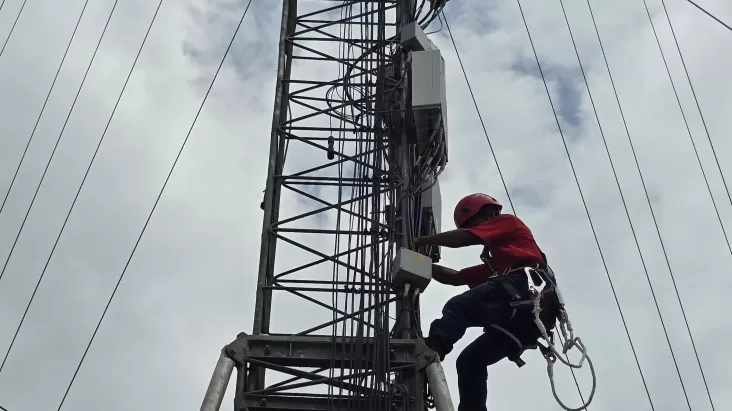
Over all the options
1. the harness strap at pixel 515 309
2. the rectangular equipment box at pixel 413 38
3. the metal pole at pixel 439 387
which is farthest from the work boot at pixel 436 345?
the rectangular equipment box at pixel 413 38

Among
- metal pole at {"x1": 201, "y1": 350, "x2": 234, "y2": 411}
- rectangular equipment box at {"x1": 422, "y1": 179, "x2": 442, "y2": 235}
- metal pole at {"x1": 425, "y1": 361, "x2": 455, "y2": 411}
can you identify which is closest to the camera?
metal pole at {"x1": 201, "y1": 350, "x2": 234, "y2": 411}

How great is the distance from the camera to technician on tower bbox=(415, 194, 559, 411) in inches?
329

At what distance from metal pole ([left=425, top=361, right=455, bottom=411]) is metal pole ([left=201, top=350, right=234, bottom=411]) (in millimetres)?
1595

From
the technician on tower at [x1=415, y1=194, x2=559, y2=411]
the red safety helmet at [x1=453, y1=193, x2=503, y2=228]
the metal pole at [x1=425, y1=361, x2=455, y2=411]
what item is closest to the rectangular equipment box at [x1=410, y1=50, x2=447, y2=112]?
the red safety helmet at [x1=453, y1=193, x2=503, y2=228]

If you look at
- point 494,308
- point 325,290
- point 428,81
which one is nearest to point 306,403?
point 325,290

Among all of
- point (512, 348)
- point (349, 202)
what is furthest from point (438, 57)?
point (512, 348)

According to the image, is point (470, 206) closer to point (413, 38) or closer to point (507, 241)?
point (507, 241)

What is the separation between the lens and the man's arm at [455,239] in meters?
8.41

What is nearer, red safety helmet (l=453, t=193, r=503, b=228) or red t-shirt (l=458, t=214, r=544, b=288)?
red t-shirt (l=458, t=214, r=544, b=288)

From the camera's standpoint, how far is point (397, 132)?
10.7 meters

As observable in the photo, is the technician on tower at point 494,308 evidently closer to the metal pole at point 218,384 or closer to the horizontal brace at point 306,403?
the horizontal brace at point 306,403

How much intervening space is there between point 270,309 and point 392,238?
4.38 feet

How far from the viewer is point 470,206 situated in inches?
352

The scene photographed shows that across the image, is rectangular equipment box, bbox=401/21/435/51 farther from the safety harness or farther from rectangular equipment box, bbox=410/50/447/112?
the safety harness
